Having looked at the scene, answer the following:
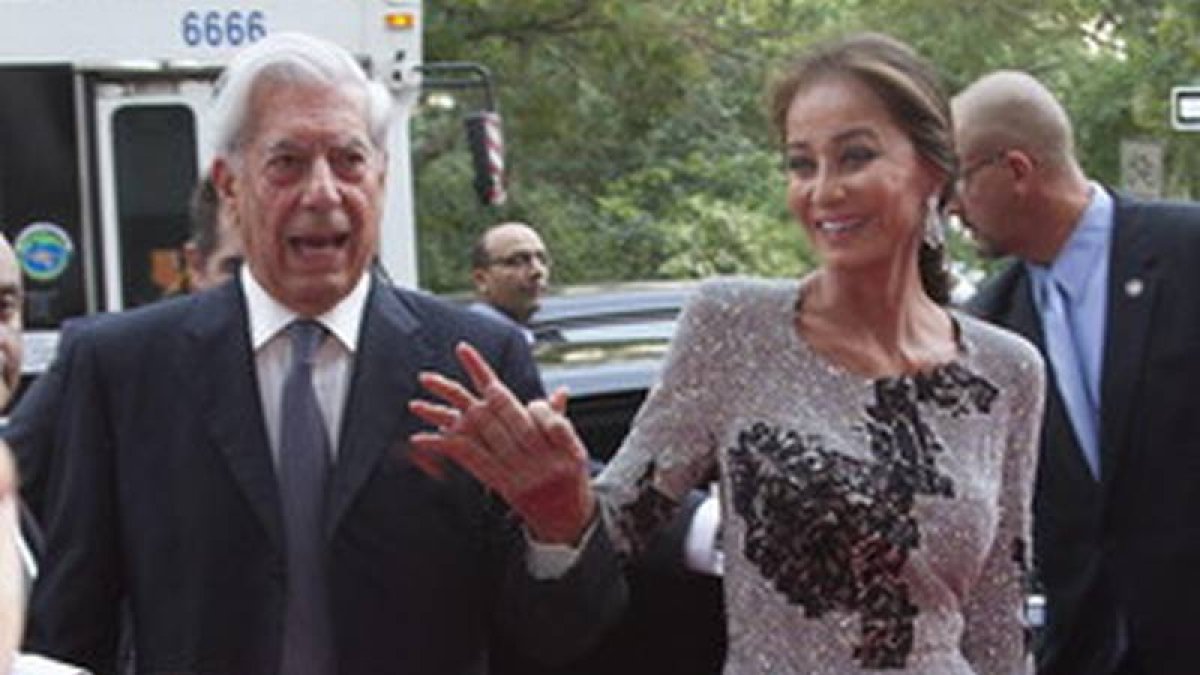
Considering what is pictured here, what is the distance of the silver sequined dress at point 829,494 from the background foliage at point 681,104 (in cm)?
1319

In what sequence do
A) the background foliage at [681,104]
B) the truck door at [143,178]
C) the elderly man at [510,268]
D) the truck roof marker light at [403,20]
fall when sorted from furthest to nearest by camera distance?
the background foliage at [681,104]
the truck roof marker light at [403,20]
the truck door at [143,178]
the elderly man at [510,268]

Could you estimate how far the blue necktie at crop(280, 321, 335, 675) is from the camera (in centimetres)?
307

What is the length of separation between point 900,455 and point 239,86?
45.0 inches

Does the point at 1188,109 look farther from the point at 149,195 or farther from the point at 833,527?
the point at 149,195

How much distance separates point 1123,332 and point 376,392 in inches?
69.6

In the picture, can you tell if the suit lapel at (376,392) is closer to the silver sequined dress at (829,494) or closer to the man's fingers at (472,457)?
the man's fingers at (472,457)

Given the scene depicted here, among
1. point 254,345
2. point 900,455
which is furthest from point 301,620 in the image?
point 900,455

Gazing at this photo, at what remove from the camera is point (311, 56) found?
318 cm

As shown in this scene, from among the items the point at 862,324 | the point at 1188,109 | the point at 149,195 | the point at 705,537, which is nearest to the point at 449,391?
the point at 862,324

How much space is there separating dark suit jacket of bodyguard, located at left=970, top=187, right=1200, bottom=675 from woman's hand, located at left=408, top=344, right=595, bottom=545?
1574 millimetres

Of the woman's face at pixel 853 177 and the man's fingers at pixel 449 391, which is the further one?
the woman's face at pixel 853 177

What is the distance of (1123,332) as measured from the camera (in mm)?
4266

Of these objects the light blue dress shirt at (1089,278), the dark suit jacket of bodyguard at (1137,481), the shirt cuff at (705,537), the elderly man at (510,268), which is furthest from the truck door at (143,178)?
the shirt cuff at (705,537)

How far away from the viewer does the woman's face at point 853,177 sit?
3.34m
